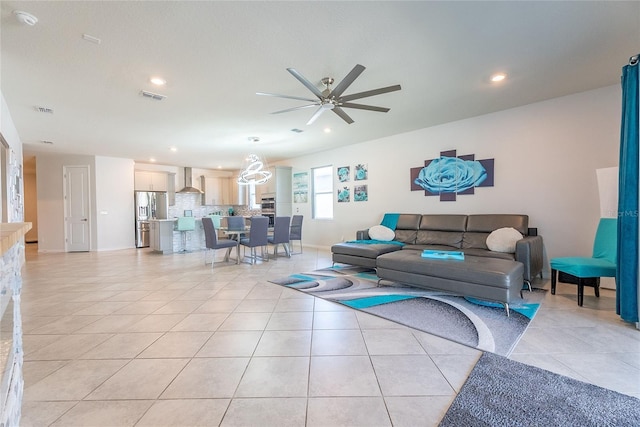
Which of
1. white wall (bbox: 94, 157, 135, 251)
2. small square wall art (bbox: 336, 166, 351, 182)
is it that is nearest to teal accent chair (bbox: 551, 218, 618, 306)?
small square wall art (bbox: 336, 166, 351, 182)

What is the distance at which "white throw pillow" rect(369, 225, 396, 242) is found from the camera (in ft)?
16.4

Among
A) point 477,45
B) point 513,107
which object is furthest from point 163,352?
point 513,107

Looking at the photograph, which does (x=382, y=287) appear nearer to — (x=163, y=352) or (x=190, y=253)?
(x=163, y=352)

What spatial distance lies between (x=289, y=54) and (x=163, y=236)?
5.82 metres

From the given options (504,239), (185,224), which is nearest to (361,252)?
(504,239)

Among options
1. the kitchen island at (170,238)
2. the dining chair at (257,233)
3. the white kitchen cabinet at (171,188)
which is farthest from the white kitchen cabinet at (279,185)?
the white kitchen cabinet at (171,188)

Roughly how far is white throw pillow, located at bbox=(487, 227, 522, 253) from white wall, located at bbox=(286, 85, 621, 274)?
670mm

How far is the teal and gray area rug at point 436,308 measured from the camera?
2254mm

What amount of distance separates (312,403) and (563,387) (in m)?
1.44

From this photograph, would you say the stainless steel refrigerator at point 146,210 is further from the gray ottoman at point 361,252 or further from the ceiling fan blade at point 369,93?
the ceiling fan blade at point 369,93

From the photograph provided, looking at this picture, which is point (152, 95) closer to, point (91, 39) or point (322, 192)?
point (91, 39)

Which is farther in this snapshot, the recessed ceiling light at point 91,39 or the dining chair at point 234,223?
the dining chair at point 234,223

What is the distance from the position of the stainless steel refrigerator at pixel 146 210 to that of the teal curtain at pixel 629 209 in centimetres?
951

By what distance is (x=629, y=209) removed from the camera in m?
2.43
